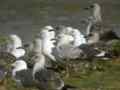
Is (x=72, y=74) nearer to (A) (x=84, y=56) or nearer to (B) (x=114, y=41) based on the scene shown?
(A) (x=84, y=56)

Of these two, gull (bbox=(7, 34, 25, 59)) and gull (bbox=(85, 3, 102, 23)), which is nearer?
gull (bbox=(7, 34, 25, 59))

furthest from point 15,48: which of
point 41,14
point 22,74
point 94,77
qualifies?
point 41,14

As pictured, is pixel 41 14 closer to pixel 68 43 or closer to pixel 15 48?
pixel 15 48

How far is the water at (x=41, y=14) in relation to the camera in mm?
13562

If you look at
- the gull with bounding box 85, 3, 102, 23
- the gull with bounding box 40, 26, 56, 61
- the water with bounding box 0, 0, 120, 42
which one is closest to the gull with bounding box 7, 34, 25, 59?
the gull with bounding box 40, 26, 56, 61

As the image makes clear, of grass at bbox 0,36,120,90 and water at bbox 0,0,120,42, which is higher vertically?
water at bbox 0,0,120,42

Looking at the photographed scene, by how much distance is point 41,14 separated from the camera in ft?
49.4

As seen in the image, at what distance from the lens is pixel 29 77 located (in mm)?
9117

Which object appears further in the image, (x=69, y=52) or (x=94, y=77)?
(x=69, y=52)

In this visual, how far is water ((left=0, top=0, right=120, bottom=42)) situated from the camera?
44.5ft

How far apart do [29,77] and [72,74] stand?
3.49ft

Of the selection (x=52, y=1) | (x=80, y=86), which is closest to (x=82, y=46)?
(x=80, y=86)

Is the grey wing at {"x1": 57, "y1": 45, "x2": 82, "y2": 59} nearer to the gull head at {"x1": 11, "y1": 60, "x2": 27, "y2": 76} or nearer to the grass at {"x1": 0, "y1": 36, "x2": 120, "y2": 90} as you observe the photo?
the grass at {"x1": 0, "y1": 36, "x2": 120, "y2": 90}

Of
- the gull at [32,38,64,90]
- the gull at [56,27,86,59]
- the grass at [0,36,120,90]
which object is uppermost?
the gull at [56,27,86,59]
